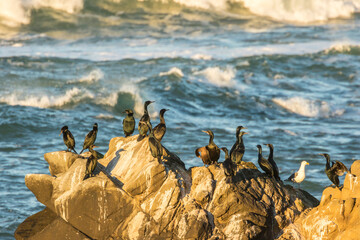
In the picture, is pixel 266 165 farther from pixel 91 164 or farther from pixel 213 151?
pixel 91 164

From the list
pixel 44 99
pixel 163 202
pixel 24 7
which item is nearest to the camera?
pixel 163 202

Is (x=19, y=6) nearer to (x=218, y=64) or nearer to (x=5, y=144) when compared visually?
(x=218, y=64)

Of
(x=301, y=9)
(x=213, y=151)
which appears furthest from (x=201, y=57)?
(x=213, y=151)

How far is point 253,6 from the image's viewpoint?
6228 cm

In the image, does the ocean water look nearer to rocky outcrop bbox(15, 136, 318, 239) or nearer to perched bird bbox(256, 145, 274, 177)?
rocky outcrop bbox(15, 136, 318, 239)

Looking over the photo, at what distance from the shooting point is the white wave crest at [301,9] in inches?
2434

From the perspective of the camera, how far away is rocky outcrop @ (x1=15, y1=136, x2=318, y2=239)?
39.4 feet

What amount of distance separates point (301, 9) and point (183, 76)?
25.7 metres

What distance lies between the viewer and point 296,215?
1242 centimetres

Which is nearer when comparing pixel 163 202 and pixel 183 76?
pixel 163 202

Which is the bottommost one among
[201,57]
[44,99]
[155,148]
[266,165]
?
[44,99]

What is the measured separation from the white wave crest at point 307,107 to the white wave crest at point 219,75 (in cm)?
502

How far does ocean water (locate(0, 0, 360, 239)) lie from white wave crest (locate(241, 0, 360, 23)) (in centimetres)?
12

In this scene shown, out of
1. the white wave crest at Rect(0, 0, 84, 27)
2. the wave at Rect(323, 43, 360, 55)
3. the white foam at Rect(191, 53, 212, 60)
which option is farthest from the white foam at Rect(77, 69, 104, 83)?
the wave at Rect(323, 43, 360, 55)
